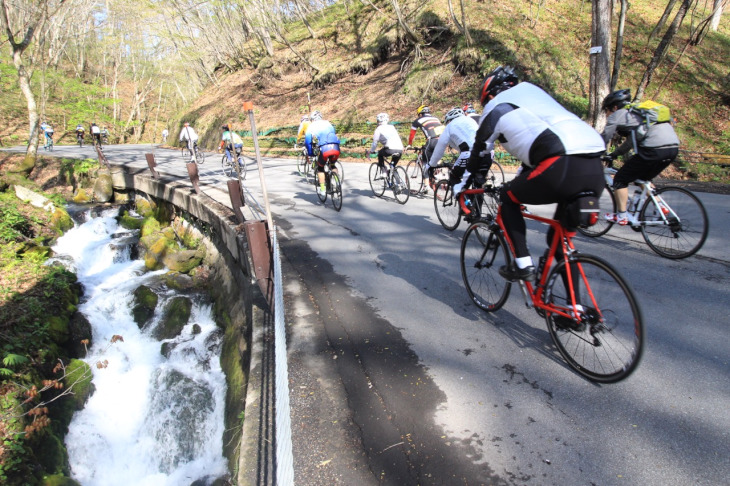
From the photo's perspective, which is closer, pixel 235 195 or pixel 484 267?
pixel 484 267

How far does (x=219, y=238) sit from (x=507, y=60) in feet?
51.2

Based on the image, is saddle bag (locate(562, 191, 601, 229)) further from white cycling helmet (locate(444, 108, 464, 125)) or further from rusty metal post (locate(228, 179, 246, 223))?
rusty metal post (locate(228, 179, 246, 223))

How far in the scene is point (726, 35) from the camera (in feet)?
64.6

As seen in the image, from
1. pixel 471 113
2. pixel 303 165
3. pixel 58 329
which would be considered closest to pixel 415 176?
pixel 471 113

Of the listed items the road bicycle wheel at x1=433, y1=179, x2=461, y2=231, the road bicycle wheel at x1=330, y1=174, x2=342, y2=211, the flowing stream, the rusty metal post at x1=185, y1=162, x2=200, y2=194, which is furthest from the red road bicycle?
the rusty metal post at x1=185, y1=162, x2=200, y2=194

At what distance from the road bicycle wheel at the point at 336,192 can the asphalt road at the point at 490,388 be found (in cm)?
397

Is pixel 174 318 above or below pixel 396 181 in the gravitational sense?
below

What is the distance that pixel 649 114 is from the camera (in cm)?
482

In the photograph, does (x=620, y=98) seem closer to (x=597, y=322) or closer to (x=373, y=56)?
(x=597, y=322)

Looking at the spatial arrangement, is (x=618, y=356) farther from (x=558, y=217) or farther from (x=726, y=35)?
(x=726, y=35)

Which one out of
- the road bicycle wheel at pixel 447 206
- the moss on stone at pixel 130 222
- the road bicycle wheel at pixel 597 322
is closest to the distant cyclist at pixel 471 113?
the road bicycle wheel at pixel 447 206

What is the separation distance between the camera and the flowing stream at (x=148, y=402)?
5.27 meters

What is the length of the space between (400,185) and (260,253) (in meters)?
4.91

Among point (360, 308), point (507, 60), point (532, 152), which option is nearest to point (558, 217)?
point (532, 152)
